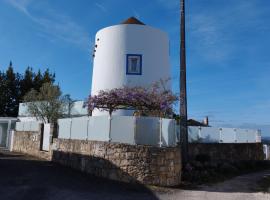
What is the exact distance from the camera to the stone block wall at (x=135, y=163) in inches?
460

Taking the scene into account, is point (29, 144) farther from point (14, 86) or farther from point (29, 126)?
point (14, 86)

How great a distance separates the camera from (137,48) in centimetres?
2109

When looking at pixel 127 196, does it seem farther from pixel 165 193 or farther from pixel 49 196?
pixel 49 196

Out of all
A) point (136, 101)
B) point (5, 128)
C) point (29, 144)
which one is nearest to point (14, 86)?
point (5, 128)

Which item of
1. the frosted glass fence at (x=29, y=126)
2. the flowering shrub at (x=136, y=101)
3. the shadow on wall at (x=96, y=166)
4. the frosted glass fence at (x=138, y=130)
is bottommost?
the shadow on wall at (x=96, y=166)

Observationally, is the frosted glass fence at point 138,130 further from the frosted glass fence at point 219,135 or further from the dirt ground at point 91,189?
the frosted glass fence at point 219,135

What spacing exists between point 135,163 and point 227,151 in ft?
33.6

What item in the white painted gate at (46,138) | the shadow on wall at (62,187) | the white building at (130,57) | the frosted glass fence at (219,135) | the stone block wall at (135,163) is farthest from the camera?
the white building at (130,57)

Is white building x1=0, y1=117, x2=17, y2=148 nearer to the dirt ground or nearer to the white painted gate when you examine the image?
the white painted gate

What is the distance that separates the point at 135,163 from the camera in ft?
38.7

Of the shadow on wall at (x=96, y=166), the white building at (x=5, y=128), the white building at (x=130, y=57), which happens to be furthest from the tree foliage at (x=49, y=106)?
the shadow on wall at (x=96, y=166)

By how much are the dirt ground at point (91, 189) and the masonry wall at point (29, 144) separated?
695 cm

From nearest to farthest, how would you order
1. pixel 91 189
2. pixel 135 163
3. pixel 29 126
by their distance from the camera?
pixel 91 189 < pixel 135 163 < pixel 29 126

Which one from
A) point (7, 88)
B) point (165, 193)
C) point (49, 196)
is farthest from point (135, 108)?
point (7, 88)
